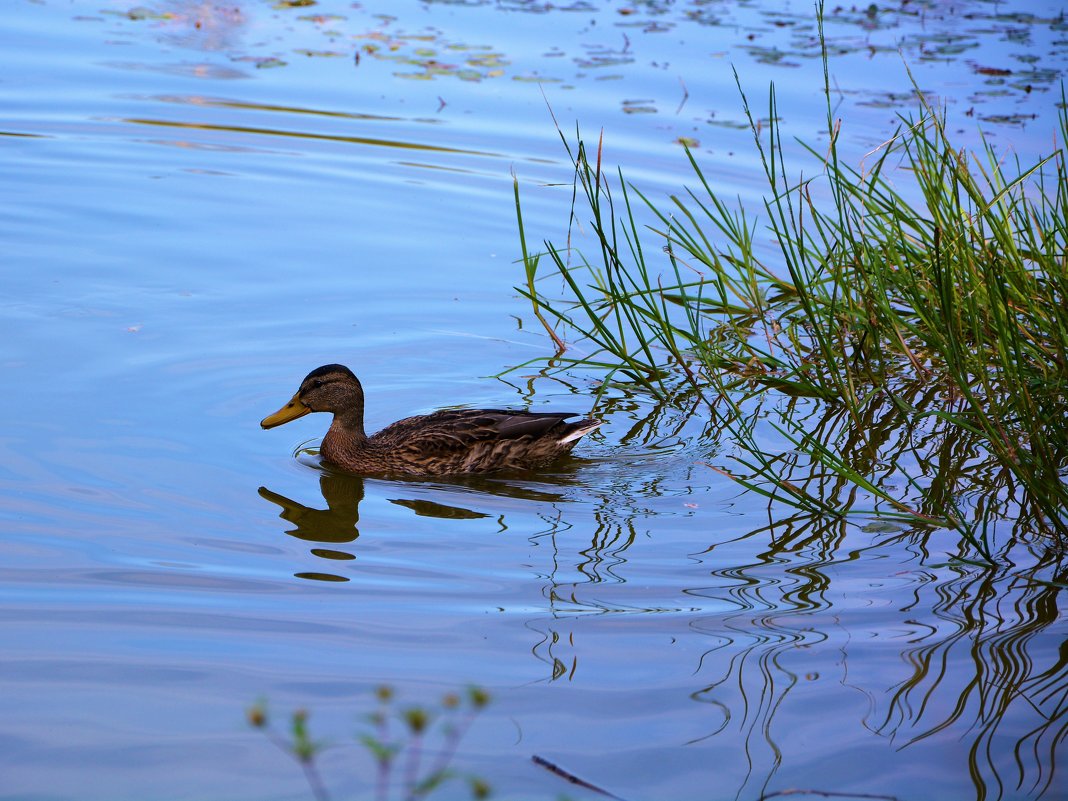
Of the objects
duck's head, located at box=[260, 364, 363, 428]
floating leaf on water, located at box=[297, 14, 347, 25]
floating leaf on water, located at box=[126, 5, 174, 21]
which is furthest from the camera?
floating leaf on water, located at box=[297, 14, 347, 25]

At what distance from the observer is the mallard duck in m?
6.26

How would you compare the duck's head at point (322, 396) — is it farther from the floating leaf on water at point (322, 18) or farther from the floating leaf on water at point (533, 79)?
the floating leaf on water at point (322, 18)

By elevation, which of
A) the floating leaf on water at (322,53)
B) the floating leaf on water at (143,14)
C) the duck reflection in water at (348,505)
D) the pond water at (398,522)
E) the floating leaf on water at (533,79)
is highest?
the floating leaf on water at (143,14)

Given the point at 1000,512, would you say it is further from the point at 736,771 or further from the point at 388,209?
the point at 388,209

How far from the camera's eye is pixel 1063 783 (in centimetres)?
365

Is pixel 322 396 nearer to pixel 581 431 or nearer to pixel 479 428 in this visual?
pixel 479 428

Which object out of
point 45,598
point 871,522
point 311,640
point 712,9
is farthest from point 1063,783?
point 712,9

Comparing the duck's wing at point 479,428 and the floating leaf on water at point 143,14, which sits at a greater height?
the floating leaf on water at point 143,14

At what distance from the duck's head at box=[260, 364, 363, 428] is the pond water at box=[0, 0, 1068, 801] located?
18 centimetres

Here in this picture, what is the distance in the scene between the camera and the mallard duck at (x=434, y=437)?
6.26 metres

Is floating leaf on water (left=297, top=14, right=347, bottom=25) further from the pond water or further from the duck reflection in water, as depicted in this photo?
the duck reflection in water

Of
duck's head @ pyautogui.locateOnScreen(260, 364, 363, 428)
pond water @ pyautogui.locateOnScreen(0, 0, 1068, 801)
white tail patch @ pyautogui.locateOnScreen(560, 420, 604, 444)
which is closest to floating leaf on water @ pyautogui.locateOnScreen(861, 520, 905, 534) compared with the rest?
pond water @ pyautogui.locateOnScreen(0, 0, 1068, 801)

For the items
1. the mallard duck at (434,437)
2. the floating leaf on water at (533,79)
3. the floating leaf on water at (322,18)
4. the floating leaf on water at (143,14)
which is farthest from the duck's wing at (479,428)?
the floating leaf on water at (143,14)

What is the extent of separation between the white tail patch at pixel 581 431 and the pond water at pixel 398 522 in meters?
0.16
